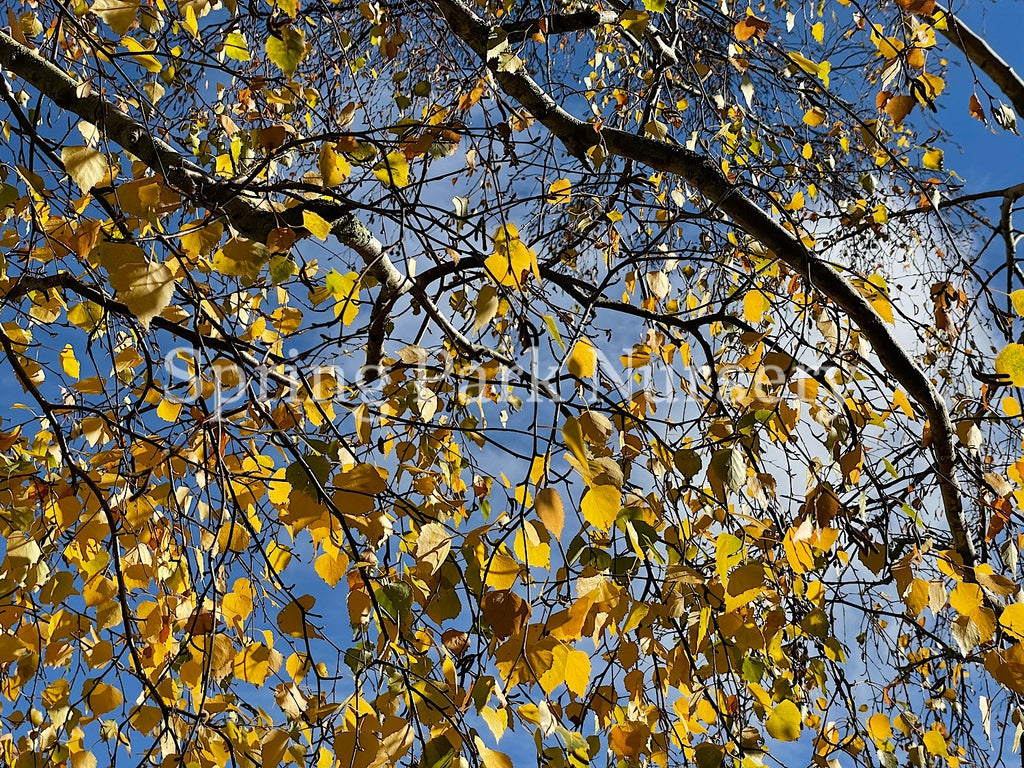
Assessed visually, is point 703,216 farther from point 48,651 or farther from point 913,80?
point 48,651

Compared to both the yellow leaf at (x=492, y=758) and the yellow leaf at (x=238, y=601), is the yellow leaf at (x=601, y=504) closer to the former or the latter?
the yellow leaf at (x=492, y=758)

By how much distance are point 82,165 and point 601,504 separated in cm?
75

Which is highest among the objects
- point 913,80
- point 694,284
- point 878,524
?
point 694,284

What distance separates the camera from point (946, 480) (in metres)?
1.75

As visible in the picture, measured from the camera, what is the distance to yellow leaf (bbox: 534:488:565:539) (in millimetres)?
803

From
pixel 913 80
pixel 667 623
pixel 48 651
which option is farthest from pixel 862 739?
pixel 48 651

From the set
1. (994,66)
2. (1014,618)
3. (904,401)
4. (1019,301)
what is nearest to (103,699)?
(1014,618)

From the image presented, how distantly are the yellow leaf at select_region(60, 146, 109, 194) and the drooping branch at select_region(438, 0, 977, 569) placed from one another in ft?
2.59

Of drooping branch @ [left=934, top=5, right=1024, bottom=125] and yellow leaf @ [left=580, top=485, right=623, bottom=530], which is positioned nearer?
yellow leaf @ [left=580, top=485, right=623, bottom=530]

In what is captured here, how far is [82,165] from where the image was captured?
3.24 ft

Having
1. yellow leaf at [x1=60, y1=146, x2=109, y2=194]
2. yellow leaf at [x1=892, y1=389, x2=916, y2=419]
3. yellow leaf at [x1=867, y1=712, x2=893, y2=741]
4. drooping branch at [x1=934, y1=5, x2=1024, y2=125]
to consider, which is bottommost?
yellow leaf at [x1=867, y1=712, x2=893, y2=741]

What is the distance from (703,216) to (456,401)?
867 mm

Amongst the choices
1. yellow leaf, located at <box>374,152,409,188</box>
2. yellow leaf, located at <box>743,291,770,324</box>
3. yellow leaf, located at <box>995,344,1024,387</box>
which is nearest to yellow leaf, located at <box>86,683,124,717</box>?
yellow leaf, located at <box>374,152,409,188</box>

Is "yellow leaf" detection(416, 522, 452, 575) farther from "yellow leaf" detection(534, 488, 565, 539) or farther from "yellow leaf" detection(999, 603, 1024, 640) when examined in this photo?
"yellow leaf" detection(999, 603, 1024, 640)
